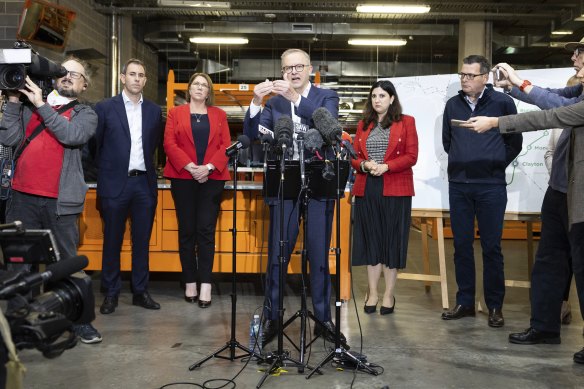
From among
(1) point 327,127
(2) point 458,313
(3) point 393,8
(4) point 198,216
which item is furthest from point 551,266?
(3) point 393,8

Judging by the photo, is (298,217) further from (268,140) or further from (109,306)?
(109,306)

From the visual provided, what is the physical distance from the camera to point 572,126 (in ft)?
10.3

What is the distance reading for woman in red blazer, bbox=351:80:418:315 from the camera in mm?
4223

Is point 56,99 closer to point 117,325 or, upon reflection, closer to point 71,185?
point 71,185

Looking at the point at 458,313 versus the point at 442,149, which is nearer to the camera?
the point at 458,313

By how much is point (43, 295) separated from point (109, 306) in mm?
2687

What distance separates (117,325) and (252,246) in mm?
1303

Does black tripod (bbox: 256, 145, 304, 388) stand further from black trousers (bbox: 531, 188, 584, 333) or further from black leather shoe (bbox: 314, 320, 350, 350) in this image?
black trousers (bbox: 531, 188, 584, 333)

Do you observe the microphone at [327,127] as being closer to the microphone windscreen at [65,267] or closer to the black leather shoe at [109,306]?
the microphone windscreen at [65,267]

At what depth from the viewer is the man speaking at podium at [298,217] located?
10.7 ft

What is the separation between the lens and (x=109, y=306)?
4.19 meters

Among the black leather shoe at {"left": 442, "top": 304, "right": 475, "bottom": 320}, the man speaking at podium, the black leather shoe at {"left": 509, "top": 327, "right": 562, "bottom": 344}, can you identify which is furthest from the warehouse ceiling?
the black leather shoe at {"left": 509, "top": 327, "right": 562, "bottom": 344}

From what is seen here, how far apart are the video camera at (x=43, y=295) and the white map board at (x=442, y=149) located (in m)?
3.37

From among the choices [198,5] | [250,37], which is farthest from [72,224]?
[250,37]
